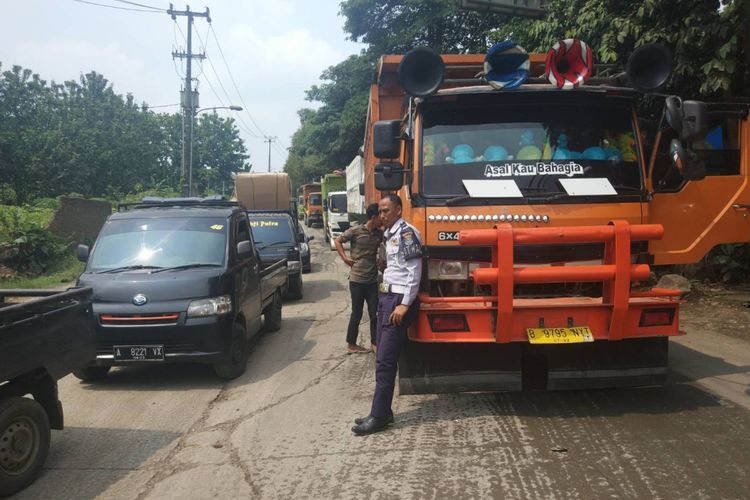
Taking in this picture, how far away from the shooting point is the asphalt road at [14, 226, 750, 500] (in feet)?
12.4

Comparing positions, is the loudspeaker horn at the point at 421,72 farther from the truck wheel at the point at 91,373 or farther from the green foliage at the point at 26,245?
the green foliage at the point at 26,245

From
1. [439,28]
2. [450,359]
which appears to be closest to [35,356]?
[450,359]

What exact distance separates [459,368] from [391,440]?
81 cm

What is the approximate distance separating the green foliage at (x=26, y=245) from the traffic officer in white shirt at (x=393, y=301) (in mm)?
14376

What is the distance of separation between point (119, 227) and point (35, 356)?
137 inches

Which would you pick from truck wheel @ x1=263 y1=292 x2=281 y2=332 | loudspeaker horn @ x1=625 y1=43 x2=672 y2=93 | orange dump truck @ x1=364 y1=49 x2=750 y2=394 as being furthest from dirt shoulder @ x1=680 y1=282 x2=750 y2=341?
truck wheel @ x1=263 y1=292 x2=281 y2=332

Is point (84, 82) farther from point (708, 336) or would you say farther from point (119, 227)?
point (708, 336)

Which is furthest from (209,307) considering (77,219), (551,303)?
(77,219)

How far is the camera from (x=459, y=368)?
4922mm

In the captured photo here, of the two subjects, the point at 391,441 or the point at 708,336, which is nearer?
the point at 391,441

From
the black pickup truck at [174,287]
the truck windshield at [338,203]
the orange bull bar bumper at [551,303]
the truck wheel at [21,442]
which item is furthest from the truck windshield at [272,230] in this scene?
the truck windshield at [338,203]

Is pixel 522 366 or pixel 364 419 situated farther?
pixel 522 366

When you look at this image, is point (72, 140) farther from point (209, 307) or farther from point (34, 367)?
point (34, 367)

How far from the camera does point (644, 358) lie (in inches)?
195
